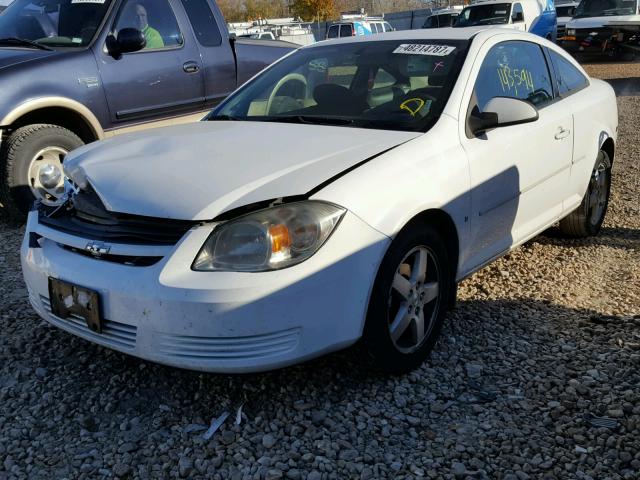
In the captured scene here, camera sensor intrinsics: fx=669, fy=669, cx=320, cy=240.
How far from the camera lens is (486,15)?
20484 mm

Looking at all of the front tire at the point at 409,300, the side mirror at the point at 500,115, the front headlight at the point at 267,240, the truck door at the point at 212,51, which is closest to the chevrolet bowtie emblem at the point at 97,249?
the front headlight at the point at 267,240

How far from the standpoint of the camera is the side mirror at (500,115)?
3.40 metres

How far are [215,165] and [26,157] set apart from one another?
2992 millimetres

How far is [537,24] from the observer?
67.0 feet

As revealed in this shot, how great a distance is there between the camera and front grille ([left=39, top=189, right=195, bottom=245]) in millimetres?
2627

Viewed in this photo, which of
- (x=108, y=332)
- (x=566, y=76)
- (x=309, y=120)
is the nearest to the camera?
(x=108, y=332)

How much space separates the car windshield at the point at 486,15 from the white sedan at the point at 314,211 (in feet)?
56.0

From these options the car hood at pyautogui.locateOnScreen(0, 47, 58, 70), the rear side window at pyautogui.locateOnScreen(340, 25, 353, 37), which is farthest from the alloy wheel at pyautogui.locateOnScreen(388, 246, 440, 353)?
the rear side window at pyautogui.locateOnScreen(340, 25, 353, 37)

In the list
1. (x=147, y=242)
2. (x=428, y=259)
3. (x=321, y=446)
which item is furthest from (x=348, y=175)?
(x=321, y=446)

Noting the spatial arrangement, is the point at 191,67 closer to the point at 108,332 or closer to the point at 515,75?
the point at 515,75

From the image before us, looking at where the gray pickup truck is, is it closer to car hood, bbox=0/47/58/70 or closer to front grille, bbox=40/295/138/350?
car hood, bbox=0/47/58/70

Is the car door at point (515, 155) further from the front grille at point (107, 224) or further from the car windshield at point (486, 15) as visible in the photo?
the car windshield at point (486, 15)

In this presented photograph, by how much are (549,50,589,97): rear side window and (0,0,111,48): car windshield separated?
3.78 m

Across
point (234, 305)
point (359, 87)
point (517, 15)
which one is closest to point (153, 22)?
point (359, 87)
